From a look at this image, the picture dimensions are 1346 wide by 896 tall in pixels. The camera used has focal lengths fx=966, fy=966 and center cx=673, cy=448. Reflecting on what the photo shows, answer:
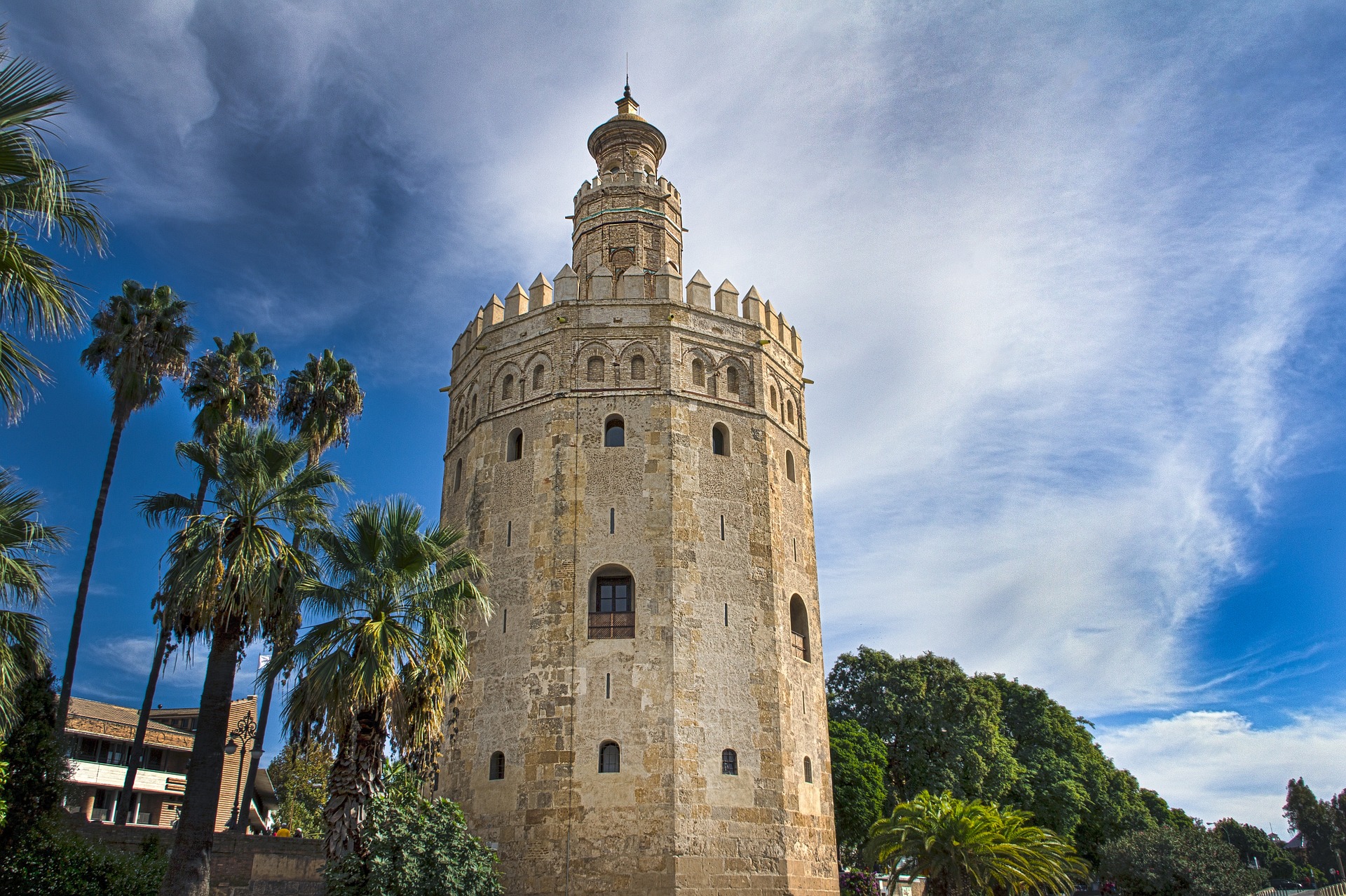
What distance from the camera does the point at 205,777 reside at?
585 inches

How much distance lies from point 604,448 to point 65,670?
12201mm

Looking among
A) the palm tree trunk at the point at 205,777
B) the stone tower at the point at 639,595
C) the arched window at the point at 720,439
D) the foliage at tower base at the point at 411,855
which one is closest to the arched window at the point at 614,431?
the stone tower at the point at 639,595

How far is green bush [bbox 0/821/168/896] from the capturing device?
14.0 meters

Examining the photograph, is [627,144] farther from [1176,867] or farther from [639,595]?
[1176,867]

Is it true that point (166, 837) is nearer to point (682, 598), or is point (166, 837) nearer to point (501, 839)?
point (501, 839)

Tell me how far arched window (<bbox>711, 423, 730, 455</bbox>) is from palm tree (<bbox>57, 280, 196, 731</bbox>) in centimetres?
1277

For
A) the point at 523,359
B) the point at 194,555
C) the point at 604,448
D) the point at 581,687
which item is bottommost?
the point at 581,687

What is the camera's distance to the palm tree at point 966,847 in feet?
75.3

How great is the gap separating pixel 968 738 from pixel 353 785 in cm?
2676

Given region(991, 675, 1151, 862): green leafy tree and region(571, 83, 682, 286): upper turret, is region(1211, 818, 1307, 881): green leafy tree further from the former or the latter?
region(571, 83, 682, 286): upper turret

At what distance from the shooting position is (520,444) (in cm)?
2284

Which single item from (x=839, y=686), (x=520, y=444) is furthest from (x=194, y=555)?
(x=839, y=686)

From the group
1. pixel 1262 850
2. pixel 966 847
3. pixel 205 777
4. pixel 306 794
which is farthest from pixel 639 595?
pixel 1262 850

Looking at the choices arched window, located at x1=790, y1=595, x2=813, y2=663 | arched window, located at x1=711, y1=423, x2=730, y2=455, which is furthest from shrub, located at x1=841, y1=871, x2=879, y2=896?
arched window, located at x1=711, y1=423, x2=730, y2=455
